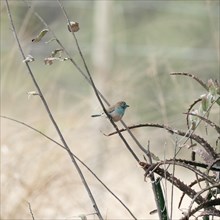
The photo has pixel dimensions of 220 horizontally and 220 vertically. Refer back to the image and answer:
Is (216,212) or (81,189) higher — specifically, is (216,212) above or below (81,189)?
below

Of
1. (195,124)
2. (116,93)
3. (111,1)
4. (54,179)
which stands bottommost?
(195,124)

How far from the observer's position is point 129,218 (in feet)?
9.57

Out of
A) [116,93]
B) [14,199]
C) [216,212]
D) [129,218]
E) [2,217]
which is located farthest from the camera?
[116,93]

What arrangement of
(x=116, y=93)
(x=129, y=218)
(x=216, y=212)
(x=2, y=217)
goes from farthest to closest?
(x=116, y=93)
(x=129, y=218)
(x=2, y=217)
(x=216, y=212)

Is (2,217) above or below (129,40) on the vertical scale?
below

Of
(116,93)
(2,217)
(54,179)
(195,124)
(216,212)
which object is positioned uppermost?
(116,93)

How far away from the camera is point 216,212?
1.34m

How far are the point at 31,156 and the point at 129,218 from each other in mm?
383

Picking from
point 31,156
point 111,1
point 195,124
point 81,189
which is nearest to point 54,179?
point 31,156

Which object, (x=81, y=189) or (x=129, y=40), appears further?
(x=129, y=40)

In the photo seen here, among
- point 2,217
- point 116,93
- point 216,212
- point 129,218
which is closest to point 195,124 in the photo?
point 216,212

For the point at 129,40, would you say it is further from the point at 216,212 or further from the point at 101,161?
the point at 216,212

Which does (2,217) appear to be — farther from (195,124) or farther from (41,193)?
(195,124)

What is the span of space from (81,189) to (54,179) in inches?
19.2
